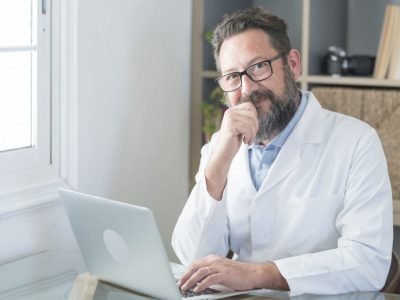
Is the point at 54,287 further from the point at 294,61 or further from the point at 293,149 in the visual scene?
the point at 294,61

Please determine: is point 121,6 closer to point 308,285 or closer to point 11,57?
point 11,57

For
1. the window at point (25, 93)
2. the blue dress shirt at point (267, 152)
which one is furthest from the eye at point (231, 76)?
the window at point (25, 93)

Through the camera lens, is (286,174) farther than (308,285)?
Yes

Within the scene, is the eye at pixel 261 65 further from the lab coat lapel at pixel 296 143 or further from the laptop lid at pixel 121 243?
the laptop lid at pixel 121 243

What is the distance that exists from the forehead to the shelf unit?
2.67 ft

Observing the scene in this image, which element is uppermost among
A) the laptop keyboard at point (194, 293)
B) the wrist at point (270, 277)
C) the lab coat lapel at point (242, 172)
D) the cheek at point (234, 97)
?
the cheek at point (234, 97)

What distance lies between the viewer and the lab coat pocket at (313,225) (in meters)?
2.25

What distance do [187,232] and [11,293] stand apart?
0.55m

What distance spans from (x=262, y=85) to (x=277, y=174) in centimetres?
Answer: 26

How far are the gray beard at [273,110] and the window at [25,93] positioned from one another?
2.40ft

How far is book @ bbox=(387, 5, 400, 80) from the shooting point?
2973mm

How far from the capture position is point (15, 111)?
2.65 m

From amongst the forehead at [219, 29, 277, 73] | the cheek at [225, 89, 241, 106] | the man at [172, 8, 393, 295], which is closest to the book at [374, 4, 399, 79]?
the man at [172, 8, 393, 295]

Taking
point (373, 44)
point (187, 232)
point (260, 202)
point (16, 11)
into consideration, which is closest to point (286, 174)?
point (260, 202)
